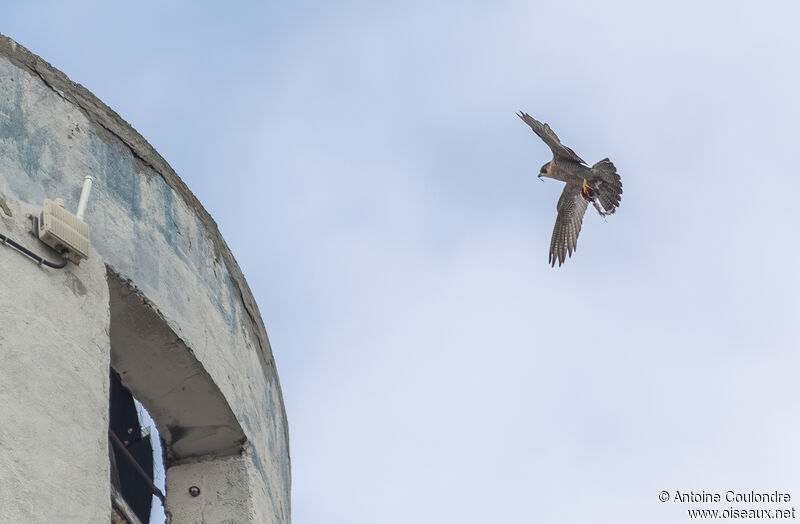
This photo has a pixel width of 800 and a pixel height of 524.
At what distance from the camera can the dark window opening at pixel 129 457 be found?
21.7 feet

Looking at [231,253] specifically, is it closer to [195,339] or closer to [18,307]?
[195,339]

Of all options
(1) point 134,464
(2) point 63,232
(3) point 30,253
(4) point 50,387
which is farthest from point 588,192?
(4) point 50,387

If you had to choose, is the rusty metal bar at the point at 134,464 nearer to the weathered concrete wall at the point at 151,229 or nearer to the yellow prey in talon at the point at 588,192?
the weathered concrete wall at the point at 151,229

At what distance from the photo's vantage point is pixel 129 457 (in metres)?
6.73

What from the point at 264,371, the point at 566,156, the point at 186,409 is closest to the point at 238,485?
the point at 186,409

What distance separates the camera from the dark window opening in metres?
6.62

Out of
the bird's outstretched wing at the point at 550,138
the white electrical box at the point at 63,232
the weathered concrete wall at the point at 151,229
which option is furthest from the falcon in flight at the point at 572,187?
the white electrical box at the point at 63,232

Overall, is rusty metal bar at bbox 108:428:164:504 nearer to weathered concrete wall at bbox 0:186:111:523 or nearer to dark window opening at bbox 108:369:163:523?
dark window opening at bbox 108:369:163:523

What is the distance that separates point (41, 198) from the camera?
18.6 feet

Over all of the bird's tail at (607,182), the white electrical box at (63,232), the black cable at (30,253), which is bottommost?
the black cable at (30,253)

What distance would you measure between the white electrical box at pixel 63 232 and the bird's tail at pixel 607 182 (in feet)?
28.5

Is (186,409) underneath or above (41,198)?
underneath

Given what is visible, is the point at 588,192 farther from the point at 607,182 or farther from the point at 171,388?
the point at 171,388

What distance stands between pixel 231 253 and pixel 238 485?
1.28 metres
